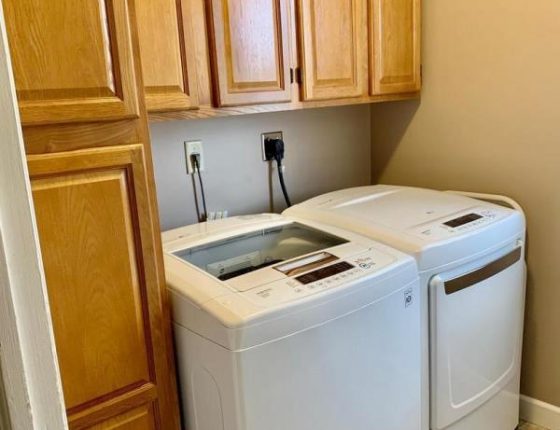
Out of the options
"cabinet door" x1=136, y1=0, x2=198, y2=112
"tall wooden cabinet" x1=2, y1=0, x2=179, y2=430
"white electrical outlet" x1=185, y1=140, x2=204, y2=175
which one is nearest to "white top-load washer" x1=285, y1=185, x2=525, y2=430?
"white electrical outlet" x1=185, y1=140, x2=204, y2=175

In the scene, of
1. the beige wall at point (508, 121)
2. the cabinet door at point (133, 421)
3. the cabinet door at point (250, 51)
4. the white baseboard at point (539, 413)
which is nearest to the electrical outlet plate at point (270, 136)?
the cabinet door at point (250, 51)

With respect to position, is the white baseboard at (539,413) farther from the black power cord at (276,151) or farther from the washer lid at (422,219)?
the black power cord at (276,151)

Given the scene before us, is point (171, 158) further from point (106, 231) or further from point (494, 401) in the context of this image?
point (494, 401)

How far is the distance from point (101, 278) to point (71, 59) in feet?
1.43

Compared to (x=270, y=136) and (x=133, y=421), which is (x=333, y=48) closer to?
(x=270, y=136)

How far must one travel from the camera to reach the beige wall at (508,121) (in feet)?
6.02

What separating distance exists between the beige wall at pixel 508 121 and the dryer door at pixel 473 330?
0.20m

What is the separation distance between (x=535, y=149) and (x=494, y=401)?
890 mm

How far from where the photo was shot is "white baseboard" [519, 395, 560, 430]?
6.69ft

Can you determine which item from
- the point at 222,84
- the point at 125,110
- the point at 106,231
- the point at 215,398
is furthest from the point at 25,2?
the point at 215,398

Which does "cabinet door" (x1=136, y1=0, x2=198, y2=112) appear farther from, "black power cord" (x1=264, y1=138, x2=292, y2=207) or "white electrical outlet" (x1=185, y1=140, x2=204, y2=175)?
"black power cord" (x1=264, y1=138, x2=292, y2=207)

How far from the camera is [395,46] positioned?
1981mm

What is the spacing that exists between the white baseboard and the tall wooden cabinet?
61.5 inches

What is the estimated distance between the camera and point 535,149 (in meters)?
1.89
